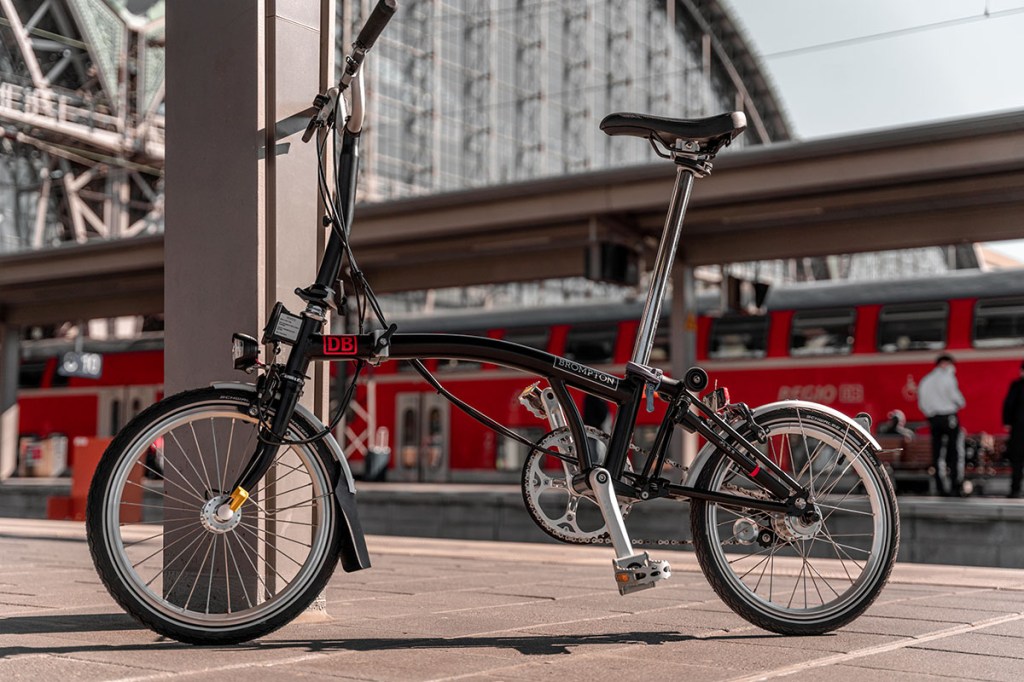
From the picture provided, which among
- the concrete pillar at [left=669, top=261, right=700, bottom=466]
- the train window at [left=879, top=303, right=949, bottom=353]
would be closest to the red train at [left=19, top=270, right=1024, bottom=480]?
the train window at [left=879, top=303, right=949, bottom=353]

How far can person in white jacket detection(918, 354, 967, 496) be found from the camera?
15.6 m

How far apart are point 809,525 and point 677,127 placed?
1340mm

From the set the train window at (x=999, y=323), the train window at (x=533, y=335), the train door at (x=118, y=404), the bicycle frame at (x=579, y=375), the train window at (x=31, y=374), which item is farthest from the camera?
the train window at (x=31, y=374)

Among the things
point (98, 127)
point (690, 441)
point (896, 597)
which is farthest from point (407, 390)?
point (896, 597)

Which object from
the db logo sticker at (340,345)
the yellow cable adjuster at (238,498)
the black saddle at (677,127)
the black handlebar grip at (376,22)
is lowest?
the yellow cable adjuster at (238,498)

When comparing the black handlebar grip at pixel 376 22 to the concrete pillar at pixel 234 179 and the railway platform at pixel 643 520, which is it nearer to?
the concrete pillar at pixel 234 179

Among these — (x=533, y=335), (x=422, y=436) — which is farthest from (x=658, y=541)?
(x=422, y=436)

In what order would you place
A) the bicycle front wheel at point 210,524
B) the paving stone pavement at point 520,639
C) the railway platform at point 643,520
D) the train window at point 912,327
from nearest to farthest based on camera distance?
1. the paving stone pavement at point 520,639
2. the bicycle front wheel at point 210,524
3. the railway platform at point 643,520
4. the train window at point 912,327

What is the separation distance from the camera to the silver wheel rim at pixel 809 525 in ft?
12.4

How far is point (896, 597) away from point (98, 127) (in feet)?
42.9

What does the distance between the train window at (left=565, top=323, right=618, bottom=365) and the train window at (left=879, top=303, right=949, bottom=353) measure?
5.09 metres

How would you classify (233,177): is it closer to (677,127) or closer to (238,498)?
(238,498)

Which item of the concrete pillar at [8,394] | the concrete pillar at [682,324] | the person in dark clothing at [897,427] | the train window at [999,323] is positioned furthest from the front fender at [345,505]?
the concrete pillar at [8,394]

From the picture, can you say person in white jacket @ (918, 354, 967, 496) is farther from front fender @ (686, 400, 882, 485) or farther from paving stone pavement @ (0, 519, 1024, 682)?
front fender @ (686, 400, 882, 485)
